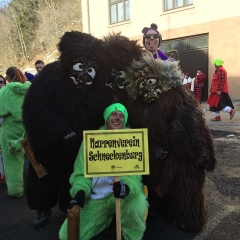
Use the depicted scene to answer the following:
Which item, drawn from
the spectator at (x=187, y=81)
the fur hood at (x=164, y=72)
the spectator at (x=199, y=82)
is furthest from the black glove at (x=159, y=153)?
the spectator at (x=199, y=82)

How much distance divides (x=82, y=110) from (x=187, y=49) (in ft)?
34.8

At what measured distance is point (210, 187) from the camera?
143 inches

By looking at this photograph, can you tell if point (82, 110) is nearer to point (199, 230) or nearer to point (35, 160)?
point (35, 160)

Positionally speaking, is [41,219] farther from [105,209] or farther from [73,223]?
[73,223]

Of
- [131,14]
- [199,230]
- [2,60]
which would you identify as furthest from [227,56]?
[2,60]

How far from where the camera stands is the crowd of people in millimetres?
2408

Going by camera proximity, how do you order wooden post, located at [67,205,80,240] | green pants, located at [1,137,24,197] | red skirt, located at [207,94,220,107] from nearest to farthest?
wooden post, located at [67,205,80,240], green pants, located at [1,137,24,197], red skirt, located at [207,94,220,107]

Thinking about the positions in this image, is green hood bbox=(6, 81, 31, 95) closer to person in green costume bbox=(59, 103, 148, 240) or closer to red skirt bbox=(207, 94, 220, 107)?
person in green costume bbox=(59, 103, 148, 240)

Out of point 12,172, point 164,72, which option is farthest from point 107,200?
point 12,172

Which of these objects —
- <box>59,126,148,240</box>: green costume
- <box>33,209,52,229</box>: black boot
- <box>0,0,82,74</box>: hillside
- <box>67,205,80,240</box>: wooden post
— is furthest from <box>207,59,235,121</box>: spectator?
<box>0,0,82,74</box>: hillside

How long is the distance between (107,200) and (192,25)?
1065 centimetres

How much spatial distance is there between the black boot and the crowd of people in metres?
0.53

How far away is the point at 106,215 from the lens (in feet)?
8.23

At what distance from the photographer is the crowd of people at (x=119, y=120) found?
2.41 meters
